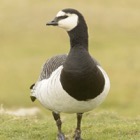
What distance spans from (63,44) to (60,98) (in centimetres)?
3978

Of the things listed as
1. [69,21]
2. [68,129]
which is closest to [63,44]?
[68,129]

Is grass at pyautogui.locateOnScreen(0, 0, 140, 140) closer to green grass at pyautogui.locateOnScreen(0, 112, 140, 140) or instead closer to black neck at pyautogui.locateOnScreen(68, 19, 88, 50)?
green grass at pyautogui.locateOnScreen(0, 112, 140, 140)

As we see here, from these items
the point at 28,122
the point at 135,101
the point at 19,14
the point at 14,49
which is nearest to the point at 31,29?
the point at 19,14

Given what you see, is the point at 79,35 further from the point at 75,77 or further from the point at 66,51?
the point at 66,51

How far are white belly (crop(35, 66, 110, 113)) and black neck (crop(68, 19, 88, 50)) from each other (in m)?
0.70

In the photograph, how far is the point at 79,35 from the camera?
1219 cm

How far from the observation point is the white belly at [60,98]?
12258 mm

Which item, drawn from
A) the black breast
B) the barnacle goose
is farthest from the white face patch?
the black breast

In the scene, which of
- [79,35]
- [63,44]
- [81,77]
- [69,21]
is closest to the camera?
[81,77]

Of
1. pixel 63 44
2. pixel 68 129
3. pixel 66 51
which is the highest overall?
pixel 68 129

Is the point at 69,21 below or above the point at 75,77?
above

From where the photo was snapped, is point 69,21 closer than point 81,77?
No

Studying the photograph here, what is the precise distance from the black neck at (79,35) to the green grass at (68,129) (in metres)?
3.36

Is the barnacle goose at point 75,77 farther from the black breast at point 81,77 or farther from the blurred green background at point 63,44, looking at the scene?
the blurred green background at point 63,44
